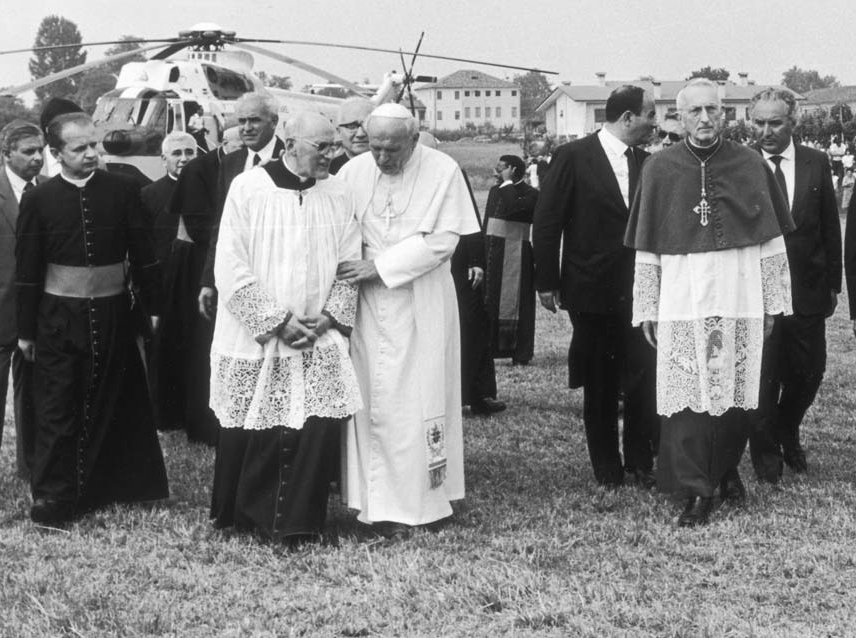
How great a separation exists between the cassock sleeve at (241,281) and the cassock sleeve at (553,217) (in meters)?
1.59

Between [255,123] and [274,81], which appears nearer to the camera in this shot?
[255,123]

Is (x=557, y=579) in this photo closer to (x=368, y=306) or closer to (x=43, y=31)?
(x=368, y=306)

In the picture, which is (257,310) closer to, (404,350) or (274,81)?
(404,350)

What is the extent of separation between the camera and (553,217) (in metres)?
6.58

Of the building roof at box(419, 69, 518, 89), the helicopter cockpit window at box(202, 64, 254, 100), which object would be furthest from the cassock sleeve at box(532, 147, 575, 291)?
the helicopter cockpit window at box(202, 64, 254, 100)

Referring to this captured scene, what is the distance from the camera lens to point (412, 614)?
469 cm

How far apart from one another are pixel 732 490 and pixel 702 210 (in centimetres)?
137

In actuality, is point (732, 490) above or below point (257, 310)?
below

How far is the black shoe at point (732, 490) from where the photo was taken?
6.20 meters

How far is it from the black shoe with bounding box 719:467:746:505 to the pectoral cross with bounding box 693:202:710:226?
1227mm

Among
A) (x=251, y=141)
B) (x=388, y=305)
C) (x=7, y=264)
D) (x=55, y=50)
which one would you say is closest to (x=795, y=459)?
(x=388, y=305)

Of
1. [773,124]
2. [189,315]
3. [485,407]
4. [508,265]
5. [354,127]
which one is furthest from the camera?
[508,265]

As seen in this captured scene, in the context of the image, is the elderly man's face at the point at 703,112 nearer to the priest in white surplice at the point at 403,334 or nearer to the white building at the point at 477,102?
the priest in white surplice at the point at 403,334

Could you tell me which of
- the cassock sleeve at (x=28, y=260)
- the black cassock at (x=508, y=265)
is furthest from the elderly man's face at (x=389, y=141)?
the black cassock at (x=508, y=265)
